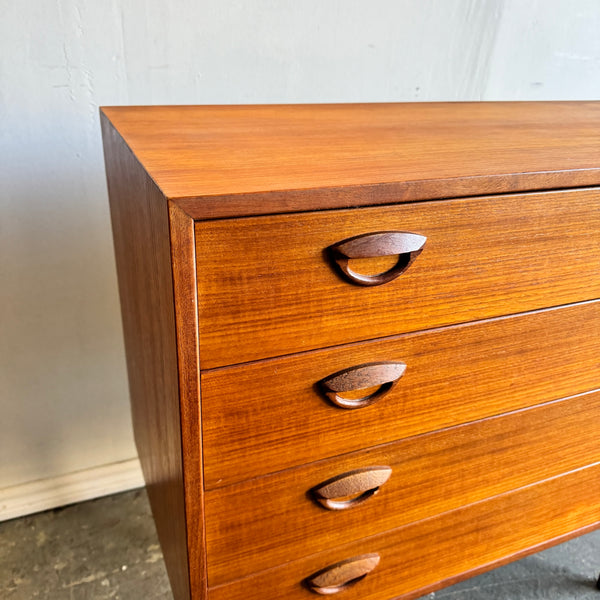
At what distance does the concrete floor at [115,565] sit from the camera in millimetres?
1142

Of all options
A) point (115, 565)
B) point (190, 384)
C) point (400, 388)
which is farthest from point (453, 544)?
point (115, 565)

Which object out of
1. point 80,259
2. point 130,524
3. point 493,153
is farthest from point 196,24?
point 130,524

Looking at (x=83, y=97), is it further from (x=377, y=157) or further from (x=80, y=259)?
(x=377, y=157)

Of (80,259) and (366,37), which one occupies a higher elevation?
(366,37)

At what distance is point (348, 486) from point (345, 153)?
1.43 ft

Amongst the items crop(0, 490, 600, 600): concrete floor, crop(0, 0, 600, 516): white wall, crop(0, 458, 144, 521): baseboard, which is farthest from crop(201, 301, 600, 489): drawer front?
crop(0, 458, 144, 521): baseboard

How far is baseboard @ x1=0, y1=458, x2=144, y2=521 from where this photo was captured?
128 centimetres

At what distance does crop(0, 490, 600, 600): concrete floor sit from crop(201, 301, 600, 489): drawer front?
1.69 feet

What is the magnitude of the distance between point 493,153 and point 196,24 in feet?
2.08

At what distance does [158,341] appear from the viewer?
0.74 meters

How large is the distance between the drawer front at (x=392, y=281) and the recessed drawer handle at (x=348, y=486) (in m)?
0.21

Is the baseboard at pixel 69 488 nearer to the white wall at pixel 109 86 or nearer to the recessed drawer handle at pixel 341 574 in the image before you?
the white wall at pixel 109 86

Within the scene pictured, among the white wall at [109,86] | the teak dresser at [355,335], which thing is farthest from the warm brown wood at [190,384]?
the white wall at [109,86]

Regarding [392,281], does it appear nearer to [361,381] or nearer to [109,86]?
[361,381]
